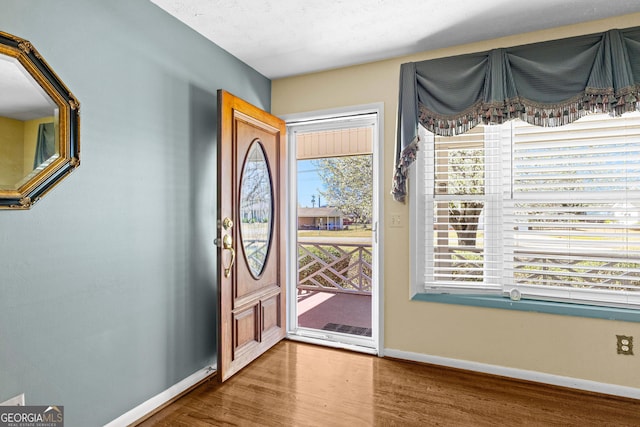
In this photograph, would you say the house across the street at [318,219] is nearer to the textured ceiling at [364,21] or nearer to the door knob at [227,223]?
the door knob at [227,223]

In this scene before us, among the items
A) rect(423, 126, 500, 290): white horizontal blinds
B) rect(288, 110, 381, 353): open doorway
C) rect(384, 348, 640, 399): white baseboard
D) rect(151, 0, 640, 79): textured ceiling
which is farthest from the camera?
rect(288, 110, 381, 353): open doorway

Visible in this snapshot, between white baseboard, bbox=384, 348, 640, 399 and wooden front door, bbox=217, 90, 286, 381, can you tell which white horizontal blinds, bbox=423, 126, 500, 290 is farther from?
wooden front door, bbox=217, 90, 286, 381

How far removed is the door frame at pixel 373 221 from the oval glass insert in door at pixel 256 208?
40 centimetres

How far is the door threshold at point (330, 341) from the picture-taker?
3020mm

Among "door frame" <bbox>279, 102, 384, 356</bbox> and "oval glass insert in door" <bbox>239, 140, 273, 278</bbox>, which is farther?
"door frame" <bbox>279, 102, 384, 356</bbox>

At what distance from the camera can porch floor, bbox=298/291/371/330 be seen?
367 cm

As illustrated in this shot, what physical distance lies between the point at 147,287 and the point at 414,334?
2026 millimetres

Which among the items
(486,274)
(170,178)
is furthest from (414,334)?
(170,178)

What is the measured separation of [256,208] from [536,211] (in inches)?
84.6

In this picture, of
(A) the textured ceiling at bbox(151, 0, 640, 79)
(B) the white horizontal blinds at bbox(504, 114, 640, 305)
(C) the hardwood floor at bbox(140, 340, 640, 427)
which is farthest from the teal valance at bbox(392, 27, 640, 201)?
(C) the hardwood floor at bbox(140, 340, 640, 427)

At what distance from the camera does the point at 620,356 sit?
7.58 feet

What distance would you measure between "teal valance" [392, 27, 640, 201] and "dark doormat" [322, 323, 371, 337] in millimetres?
1426

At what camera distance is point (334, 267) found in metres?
3.83

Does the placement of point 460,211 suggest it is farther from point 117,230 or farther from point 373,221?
point 117,230
